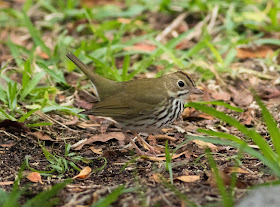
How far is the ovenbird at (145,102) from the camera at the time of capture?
4.82 metres

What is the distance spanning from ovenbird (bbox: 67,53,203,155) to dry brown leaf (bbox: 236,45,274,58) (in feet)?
7.49

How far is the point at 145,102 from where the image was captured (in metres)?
4.86

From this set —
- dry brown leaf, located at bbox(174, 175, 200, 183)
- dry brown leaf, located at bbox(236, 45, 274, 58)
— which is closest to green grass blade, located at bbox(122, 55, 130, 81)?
dry brown leaf, located at bbox(236, 45, 274, 58)

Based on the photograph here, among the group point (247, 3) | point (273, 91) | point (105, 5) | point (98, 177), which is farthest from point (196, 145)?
point (105, 5)

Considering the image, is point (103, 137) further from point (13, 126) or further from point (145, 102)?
point (13, 126)

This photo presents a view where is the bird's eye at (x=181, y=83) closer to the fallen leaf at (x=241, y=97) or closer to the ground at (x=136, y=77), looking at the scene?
the ground at (x=136, y=77)

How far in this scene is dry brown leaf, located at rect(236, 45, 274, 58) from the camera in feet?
23.1

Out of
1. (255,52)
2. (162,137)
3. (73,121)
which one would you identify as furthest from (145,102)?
(255,52)

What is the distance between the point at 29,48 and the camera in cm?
735

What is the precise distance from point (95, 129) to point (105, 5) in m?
3.91

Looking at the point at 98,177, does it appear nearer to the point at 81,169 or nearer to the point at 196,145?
the point at 81,169

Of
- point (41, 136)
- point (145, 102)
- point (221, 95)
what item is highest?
point (145, 102)

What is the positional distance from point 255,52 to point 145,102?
283cm

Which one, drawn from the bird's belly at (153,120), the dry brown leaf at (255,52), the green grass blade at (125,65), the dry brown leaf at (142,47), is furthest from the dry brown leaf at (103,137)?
the dry brown leaf at (255,52)
